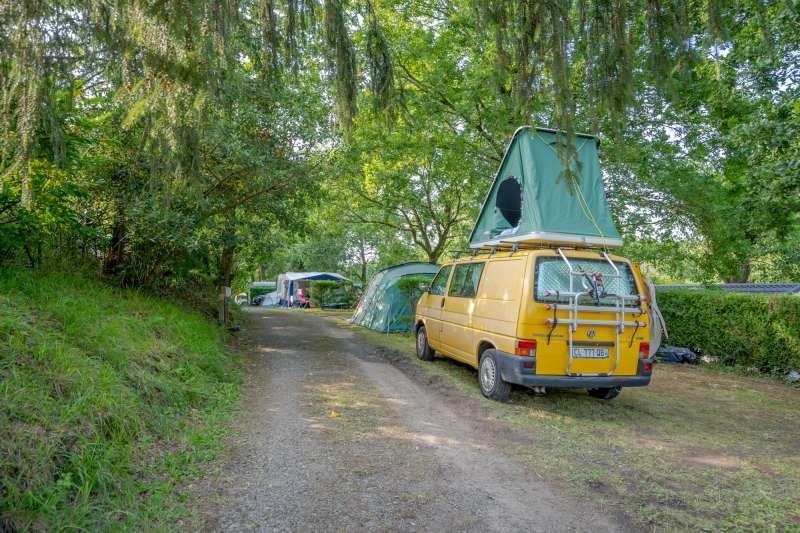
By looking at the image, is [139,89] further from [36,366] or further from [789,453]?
[789,453]

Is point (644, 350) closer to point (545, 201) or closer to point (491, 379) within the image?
point (491, 379)

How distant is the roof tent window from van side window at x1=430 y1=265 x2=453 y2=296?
1463mm

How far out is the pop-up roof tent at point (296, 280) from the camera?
3095 centimetres

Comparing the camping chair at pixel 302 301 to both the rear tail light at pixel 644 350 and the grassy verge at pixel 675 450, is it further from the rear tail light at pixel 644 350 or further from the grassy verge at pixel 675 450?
the rear tail light at pixel 644 350

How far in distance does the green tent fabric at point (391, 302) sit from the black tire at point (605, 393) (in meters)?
7.84

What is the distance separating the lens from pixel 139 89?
324 centimetres

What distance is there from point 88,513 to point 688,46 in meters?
4.90

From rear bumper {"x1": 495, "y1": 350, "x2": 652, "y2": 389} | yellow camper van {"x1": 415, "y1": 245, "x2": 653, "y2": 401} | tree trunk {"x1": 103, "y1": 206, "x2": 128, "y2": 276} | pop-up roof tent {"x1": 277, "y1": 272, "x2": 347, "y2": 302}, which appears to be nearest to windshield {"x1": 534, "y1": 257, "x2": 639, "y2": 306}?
yellow camper van {"x1": 415, "y1": 245, "x2": 653, "y2": 401}

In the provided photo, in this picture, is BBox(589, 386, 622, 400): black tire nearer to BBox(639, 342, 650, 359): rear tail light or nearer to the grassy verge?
the grassy verge

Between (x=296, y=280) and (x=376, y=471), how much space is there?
28.9 meters

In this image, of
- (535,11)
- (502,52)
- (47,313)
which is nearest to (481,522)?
(502,52)

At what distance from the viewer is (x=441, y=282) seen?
27.6ft

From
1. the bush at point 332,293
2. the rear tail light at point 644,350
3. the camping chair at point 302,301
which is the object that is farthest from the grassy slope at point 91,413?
the camping chair at point 302,301

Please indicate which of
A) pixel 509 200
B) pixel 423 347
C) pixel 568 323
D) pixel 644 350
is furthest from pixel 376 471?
pixel 423 347
